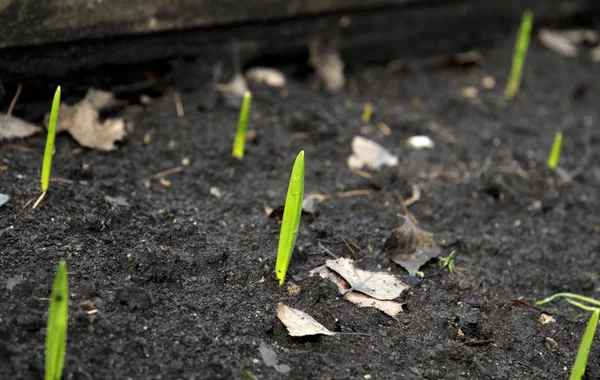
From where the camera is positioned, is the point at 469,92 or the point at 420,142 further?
the point at 469,92

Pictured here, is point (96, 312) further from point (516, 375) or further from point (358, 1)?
point (358, 1)

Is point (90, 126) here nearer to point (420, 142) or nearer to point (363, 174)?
point (363, 174)

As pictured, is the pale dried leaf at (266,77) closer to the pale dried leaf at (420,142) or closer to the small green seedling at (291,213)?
the pale dried leaf at (420,142)

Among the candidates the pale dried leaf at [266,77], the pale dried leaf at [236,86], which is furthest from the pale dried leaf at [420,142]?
the pale dried leaf at [236,86]

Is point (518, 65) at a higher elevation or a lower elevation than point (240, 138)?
lower

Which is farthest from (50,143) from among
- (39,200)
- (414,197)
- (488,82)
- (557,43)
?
(557,43)

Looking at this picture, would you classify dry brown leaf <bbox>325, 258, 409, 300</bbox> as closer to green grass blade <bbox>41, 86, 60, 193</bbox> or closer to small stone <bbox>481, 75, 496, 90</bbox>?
green grass blade <bbox>41, 86, 60, 193</bbox>
